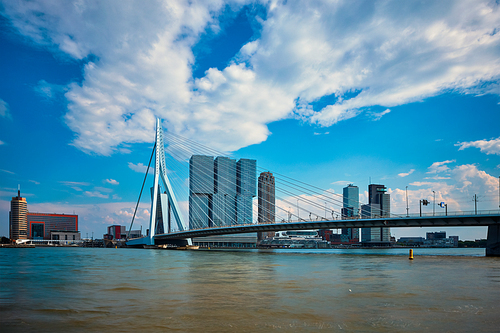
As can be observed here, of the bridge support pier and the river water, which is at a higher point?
the river water

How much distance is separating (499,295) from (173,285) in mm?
16803

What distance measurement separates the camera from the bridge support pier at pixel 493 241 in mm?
57625

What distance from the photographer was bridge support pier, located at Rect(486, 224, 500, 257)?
189ft

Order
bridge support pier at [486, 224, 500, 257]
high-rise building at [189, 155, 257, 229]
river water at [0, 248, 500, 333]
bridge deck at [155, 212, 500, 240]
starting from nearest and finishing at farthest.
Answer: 1. river water at [0, 248, 500, 333]
2. bridge deck at [155, 212, 500, 240]
3. bridge support pier at [486, 224, 500, 257]
4. high-rise building at [189, 155, 257, 229]

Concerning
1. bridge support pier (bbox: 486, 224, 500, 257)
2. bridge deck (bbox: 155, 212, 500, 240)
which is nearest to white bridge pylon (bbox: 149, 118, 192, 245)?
bridge deck (bbox: 155, 212, 500, 240)

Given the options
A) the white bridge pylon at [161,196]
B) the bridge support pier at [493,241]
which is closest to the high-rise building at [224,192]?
the white bridge pylon at [161,196]

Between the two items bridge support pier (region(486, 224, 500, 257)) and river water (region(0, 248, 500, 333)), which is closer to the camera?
river water (region(0, 248, 500, 333))

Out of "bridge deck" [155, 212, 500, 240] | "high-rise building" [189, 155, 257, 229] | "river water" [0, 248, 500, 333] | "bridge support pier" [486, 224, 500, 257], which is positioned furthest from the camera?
"high-rise building" [189, 155, 257, 229]

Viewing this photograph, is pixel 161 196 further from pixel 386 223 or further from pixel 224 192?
pixel 224 192

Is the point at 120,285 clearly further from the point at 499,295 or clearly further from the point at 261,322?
the point at 499,295

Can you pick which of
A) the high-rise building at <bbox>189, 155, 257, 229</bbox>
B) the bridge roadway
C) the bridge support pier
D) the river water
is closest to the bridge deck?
the bridge roadway

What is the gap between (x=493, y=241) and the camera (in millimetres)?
58406

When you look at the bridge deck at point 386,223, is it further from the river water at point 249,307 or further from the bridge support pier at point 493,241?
the river water at point 249,307

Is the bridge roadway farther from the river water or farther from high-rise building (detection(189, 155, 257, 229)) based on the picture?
high-rise building (detection(189, 155, 257, 229))
